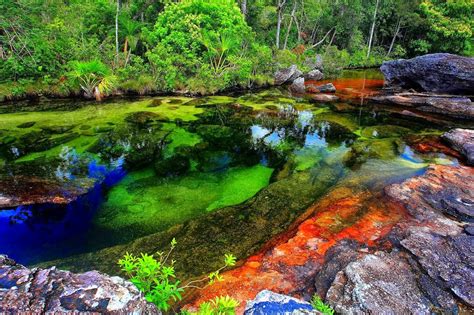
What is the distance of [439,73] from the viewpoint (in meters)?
13.0

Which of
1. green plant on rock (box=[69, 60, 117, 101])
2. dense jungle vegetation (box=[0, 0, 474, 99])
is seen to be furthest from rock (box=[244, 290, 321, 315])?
green plant on rock (box=[69, 60, 117, 101])

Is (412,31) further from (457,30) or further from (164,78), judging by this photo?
(164,78)

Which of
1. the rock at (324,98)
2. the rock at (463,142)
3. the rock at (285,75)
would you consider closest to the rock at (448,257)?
the rock at (463,142)

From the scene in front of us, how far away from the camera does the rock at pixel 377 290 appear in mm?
2830

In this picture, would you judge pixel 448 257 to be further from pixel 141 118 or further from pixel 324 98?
pixel 324 98

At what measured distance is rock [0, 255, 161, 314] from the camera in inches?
71.4

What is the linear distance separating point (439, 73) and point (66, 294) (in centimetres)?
1550

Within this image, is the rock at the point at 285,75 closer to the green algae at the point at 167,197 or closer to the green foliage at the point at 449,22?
the green algae at the point at 167,197

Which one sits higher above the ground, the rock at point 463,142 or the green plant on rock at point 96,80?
the green plant on rock at point 96,80

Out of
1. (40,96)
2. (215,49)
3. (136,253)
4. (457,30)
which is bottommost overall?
(136,253)

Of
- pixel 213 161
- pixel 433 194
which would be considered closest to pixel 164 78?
pixel 213 161

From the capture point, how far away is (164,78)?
13914mm

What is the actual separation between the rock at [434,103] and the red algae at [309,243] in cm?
881

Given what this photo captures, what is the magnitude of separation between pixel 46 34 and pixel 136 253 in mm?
13052
